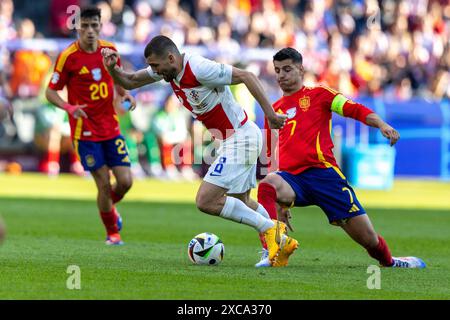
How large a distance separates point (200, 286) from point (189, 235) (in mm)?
5467

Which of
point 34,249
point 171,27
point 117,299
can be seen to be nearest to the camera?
point 117,299

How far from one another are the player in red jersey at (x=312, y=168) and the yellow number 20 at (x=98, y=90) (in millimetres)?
2975

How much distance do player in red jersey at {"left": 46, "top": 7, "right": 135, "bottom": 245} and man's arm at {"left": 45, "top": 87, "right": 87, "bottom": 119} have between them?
0.01 meters

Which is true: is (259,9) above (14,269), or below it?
above

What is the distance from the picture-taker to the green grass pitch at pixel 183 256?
26.6ft

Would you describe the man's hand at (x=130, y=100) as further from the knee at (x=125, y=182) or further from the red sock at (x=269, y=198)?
the red sock at (x=269, y=198)

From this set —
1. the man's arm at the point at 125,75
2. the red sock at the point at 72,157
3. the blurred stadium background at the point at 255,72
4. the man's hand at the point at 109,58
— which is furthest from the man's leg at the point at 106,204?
the red sock at the point at 72,157

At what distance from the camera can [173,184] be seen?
25.6 meters

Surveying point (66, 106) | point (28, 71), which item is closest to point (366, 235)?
point (66, 106)

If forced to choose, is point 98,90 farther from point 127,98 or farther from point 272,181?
point 272,181

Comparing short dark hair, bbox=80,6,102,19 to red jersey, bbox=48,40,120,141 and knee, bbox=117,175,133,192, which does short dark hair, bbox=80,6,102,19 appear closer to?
red jersey, bbox=48,40,120,141

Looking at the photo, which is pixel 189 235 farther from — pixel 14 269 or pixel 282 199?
pixel 14 269

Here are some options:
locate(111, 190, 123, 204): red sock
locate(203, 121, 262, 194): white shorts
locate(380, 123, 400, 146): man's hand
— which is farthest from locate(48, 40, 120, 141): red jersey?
locate(380, 123, 400, 146): man's hand

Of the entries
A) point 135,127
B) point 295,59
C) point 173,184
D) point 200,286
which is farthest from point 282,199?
point 135,127
